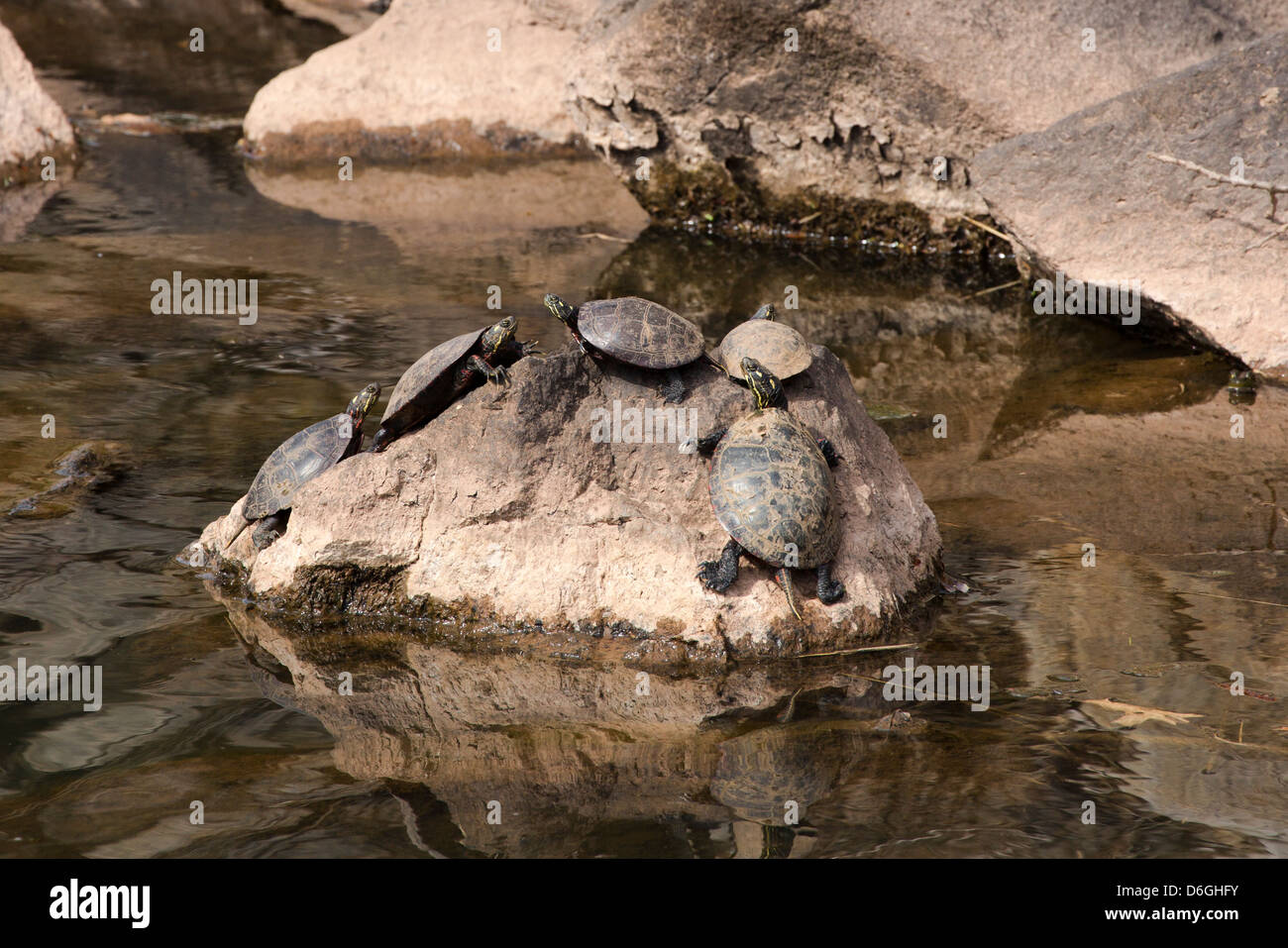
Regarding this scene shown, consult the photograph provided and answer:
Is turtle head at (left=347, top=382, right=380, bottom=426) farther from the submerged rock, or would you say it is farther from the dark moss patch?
the dark moss patch

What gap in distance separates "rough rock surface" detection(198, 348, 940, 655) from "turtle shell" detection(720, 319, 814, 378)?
0.22m

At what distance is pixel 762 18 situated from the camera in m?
10.8

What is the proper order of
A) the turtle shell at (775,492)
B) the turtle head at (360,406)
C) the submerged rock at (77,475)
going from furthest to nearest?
1. the submerged rock at (77,475)
2. the turtle head at (360,406)
3. the turtle shell at (775,492)

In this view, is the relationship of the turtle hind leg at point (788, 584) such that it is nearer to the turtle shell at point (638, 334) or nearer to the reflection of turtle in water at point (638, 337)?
the reflection of turtle in water at point (638, 337)

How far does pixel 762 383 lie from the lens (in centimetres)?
531

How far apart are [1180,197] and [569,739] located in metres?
6.79

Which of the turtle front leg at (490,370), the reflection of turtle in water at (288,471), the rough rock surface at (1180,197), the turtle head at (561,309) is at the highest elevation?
the rough rock surface at (1180,197)

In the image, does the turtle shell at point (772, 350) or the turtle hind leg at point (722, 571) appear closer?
the turtle hind leg at point (722, 571)

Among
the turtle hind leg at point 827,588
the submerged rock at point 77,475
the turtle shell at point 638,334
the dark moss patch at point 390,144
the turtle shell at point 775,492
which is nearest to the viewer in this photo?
the turtle shell at point 775,492

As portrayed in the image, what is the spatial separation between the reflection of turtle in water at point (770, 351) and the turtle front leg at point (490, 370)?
1076 millimetres

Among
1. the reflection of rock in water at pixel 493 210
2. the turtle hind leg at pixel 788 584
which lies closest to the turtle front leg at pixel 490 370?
the turtle hind leg at pixel 788 584

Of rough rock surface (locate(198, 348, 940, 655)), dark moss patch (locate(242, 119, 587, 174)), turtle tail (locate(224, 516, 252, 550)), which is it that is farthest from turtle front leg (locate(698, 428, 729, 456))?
dark moss patch (locate(242, 119, 587, 174))

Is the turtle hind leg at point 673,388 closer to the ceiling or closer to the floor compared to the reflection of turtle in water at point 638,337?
closer to the floor

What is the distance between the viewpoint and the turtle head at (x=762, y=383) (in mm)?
5309
